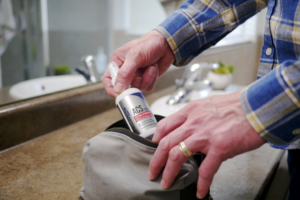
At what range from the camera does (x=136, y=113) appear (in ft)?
1.43

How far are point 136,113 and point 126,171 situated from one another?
103 mm

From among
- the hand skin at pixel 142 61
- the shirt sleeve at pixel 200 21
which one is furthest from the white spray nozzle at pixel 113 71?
the shirt sleeve at pixel 200 21

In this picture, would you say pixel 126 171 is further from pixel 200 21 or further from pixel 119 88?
pixel 200 21

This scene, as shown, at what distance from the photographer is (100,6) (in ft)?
3.68

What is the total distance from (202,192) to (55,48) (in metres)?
0.74

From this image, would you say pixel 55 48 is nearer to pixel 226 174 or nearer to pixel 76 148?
pixel 76 148

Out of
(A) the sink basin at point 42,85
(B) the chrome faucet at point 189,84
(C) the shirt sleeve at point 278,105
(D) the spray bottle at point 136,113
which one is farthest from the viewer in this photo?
(B) the chrome faucet at point 189,84

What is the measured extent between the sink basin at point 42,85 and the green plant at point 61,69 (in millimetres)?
15

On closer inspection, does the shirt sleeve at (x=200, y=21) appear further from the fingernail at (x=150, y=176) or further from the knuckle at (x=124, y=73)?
the fingernail at (x=150, y=176)

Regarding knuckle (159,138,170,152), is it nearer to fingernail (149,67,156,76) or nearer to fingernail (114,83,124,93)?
fingernail (114,83,124,93)

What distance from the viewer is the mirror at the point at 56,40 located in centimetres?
73

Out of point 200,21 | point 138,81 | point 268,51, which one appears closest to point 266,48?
point 268,51

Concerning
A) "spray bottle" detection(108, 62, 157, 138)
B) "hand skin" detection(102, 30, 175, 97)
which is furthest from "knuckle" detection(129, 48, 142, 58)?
"spray bottle" detection(108, 62, 157, 138)

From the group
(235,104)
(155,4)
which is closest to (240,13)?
(235,104)
